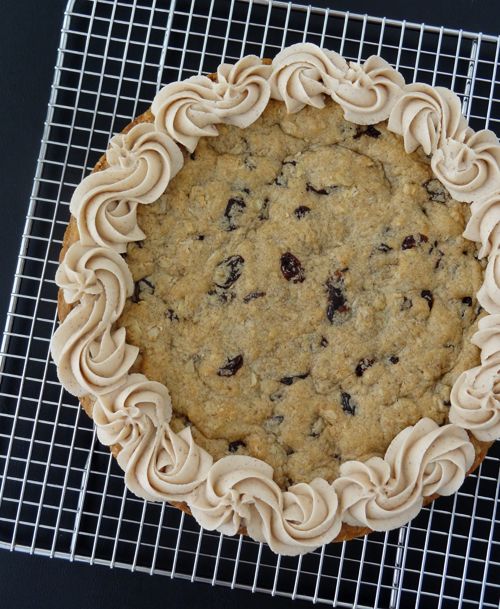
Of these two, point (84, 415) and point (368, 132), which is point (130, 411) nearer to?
point (84, 415)

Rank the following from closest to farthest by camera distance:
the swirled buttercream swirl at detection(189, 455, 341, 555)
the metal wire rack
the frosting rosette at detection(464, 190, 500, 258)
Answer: the swirled buttercream swirl at detection(189, 455, 341, 555) < the frosting rosette at detection(464, 190, 500, 258) < the metal wire rack

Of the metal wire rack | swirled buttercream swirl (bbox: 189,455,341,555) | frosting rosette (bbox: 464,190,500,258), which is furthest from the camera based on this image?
the metal wire rack

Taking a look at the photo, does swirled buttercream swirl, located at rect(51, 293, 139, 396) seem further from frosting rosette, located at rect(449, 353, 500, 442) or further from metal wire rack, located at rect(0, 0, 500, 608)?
frosting rosette, located at rect(449, 353, 500, 442)

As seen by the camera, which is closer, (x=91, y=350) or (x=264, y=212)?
(x=91, y=350)

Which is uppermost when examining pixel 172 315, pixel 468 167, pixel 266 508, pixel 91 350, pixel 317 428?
pixel 468 167

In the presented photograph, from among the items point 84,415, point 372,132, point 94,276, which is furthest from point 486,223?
point 84,415

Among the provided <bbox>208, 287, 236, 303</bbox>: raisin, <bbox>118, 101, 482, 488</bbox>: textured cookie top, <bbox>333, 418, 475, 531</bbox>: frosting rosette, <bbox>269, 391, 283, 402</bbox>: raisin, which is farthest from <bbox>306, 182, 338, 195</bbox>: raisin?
<bbox>333, 418, 475, 531</bbox>: frosting rosette

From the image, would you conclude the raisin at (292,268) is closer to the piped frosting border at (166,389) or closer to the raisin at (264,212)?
the raisin at (264,212)

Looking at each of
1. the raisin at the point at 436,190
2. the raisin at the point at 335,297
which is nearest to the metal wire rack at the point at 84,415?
the raisin at the point at 436,190
